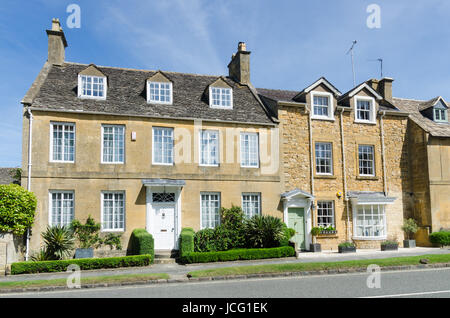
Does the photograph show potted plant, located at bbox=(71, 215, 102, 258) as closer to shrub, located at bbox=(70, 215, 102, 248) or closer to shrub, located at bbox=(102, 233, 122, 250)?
shrub, located at bbox=(70, 215, 102, 248)

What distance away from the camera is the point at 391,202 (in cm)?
2430

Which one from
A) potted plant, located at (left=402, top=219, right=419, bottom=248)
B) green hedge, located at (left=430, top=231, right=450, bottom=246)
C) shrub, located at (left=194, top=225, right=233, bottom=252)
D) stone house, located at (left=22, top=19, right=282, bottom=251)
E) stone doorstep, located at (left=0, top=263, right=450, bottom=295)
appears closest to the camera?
stone doorstep, located at (left=0, top=263, right=450, bottom=295)

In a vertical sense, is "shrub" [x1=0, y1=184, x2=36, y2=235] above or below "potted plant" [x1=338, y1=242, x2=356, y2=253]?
above

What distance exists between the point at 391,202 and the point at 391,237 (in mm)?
2136

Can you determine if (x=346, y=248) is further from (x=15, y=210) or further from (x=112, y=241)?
(x=15, y=210)

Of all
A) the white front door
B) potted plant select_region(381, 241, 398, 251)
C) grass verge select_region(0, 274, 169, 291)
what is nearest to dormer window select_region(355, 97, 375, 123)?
potted plant select_region(381, 241, 398, 251)

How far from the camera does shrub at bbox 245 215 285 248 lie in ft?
65.6

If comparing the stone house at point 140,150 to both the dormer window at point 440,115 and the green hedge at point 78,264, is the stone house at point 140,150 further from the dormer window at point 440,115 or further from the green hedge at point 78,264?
the dormer window at point 440,115

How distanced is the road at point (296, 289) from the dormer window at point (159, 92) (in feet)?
38.4

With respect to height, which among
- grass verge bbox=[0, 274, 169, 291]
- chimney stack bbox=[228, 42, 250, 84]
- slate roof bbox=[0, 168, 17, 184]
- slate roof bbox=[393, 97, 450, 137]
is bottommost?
grass verge bbox=[0, 274, 169, 291]

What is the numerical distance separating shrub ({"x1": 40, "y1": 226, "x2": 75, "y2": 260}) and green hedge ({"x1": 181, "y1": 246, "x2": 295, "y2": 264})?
515cm

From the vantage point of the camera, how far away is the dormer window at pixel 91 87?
68.0 feet

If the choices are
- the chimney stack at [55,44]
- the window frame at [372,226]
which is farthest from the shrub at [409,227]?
the chimney stack at [55,44]
